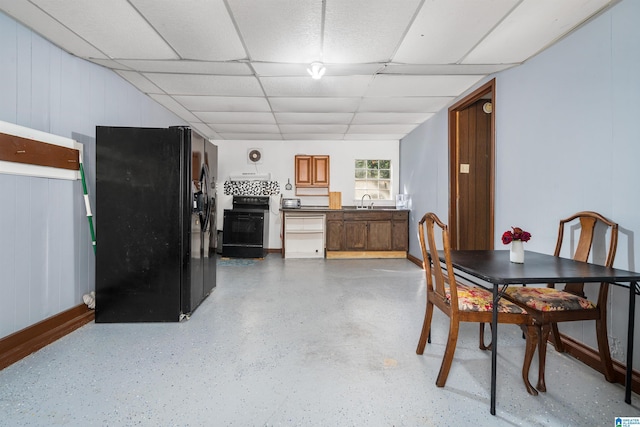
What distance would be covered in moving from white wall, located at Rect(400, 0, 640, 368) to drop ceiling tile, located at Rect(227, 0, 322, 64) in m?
1.88

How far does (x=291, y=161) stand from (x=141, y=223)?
13.3 ft

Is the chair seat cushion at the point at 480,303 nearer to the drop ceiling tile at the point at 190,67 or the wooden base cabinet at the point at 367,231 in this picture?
the drop ceiling tile at the point at 190,67

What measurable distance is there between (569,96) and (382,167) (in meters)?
4.39

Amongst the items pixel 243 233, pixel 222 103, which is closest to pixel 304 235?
pixel 243 233

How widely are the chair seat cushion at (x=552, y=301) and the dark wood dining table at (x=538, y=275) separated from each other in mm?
180

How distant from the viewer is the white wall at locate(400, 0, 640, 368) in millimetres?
1800

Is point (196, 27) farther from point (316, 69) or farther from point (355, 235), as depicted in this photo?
point (355, 235)

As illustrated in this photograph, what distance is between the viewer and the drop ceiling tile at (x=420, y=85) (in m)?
3.24

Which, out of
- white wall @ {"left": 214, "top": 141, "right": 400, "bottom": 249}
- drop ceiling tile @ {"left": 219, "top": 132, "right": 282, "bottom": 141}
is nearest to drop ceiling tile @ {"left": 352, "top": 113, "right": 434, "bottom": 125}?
white wall @ {"left": 214, "top": 141, "right": 400, "bottom": 249}

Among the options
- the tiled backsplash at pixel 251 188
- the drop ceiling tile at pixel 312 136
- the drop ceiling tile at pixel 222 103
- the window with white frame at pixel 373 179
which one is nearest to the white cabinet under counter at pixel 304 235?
the tiled backsplash at pixel 251 188

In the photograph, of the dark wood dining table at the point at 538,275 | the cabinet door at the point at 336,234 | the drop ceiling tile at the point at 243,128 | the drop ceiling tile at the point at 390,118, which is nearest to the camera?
the dark wood dining table at the point at 538,275

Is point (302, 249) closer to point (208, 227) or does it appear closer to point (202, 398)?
point (208, 227)

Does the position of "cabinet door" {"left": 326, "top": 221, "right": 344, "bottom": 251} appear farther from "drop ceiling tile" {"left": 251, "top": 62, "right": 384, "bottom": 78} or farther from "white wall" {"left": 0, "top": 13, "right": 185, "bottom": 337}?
"white wall" {"left": 0, "top": 13, "right": 185, "bottom": 337}

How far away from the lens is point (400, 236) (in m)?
5.83
